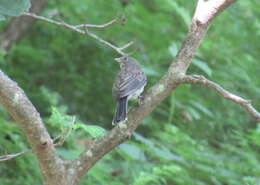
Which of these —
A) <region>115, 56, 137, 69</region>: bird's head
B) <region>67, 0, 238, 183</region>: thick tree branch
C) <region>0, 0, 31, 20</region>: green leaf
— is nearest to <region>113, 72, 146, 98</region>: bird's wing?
<region>115, 56, 137, 69</region>: bird's head

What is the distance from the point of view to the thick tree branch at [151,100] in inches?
118

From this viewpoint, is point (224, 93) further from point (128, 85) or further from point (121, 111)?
point (128, 85)

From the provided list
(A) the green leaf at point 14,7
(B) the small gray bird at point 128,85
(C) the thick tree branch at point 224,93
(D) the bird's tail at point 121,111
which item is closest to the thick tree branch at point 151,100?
(C) the thick tree branch at point 224,93

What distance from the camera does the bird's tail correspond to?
3.56m

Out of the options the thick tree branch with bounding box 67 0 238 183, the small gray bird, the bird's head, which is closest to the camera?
the thick tree branch with bounding box 67 0 238 183

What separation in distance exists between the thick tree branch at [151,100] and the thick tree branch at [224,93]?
0.11 meters

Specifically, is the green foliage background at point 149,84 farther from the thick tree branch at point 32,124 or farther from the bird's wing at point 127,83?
the thick tree branch at point 32,124

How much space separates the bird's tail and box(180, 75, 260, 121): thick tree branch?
0.64m

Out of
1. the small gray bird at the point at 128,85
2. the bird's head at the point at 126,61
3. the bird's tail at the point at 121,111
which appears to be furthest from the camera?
the bird's head at the point at 126,61

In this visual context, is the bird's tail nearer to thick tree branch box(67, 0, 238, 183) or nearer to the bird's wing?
the bird's wing

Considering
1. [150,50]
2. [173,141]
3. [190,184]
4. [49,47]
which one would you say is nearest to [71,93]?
[49,47]

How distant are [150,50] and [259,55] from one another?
5.84 ft

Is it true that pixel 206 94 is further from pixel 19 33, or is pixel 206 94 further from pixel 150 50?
pixel 19 33

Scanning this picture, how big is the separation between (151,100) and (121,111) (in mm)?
916
